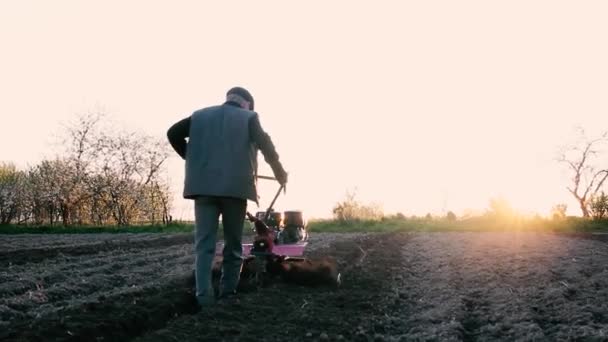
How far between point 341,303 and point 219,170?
1700 millimetres

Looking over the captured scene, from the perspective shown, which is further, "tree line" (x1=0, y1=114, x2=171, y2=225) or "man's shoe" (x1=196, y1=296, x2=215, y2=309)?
"tree line" (x1=0, y1=114, x2=171, y2=225)

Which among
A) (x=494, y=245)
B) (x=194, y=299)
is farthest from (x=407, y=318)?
(x=494, y=245)

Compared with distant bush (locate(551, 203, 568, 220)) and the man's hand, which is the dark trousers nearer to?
the man's hand

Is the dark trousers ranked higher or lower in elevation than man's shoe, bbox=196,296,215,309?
higher

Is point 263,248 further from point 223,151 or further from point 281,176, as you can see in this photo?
point 223,151

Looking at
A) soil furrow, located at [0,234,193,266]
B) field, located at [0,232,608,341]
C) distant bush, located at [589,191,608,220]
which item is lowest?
field, located at [0,232,608,341]

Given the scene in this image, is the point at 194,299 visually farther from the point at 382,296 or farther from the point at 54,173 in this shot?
the point at 54,173

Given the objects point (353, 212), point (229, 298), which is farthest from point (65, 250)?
point (353, 212)

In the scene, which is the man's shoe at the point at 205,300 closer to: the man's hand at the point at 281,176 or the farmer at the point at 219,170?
the farmer at the point at 219,170

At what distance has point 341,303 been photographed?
596 cm

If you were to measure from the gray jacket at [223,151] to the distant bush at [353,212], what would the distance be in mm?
18547

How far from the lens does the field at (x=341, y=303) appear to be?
15.5 ft

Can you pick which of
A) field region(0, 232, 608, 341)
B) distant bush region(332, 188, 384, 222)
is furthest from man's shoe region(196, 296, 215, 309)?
distant bush region(332, 188, 384, 222)

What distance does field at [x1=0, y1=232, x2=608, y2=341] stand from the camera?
472cm
